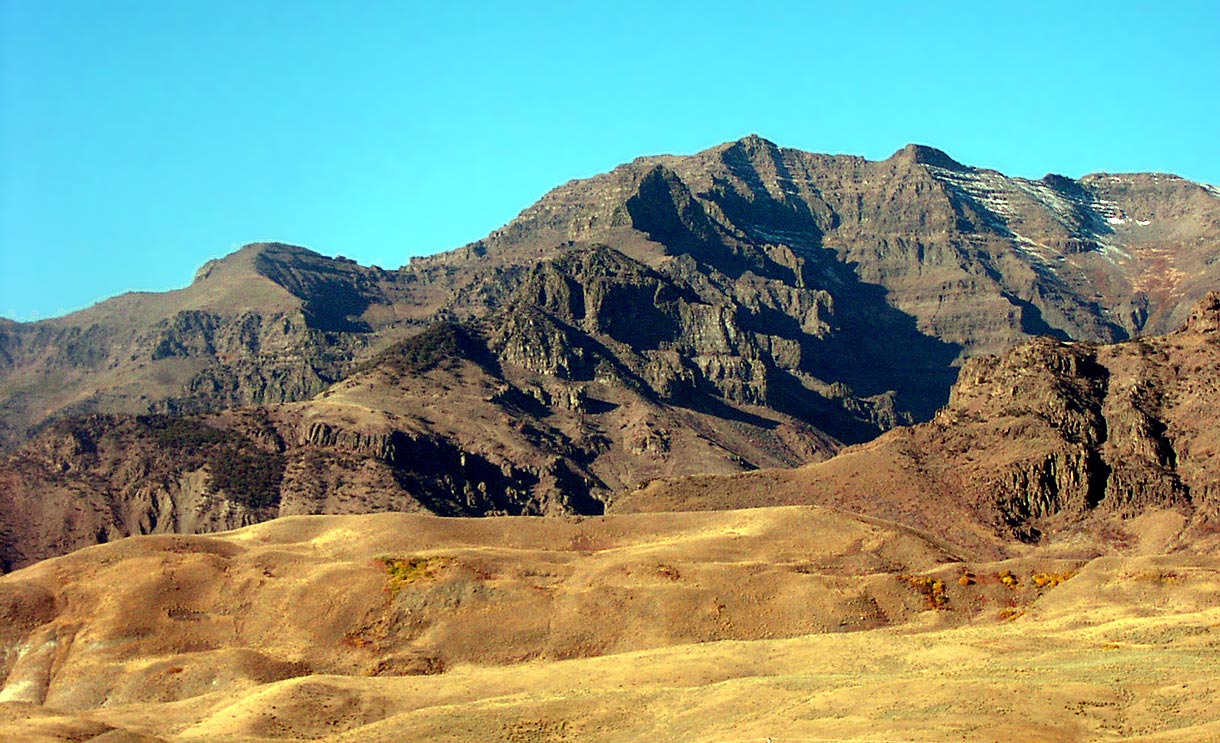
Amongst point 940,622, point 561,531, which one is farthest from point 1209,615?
point 561,531

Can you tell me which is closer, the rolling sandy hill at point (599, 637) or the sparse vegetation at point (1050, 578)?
the rolling sandy hill at point (599, 637)

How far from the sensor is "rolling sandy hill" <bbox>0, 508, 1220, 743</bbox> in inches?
4200

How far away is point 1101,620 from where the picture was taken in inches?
5453

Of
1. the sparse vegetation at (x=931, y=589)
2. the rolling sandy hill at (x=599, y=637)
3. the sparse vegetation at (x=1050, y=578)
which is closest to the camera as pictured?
the rolling sandy hill at (x=599, y=637)

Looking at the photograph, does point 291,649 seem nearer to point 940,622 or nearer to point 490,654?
point 490,654

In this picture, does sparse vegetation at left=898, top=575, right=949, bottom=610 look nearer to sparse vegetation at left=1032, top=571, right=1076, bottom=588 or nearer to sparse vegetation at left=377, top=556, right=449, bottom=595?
sparse vegetation at left=1032, top=571, right=1076, bottom=588

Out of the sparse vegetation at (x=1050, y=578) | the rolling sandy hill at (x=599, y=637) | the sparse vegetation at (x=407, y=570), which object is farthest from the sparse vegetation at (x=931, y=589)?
the sparse vegetation at (x=407, y=570)

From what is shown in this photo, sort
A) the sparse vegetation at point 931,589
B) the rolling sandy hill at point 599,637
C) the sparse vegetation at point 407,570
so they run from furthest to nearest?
the sparse vegetation at point 407,570 → the sparse vegetation at point 931,589 → the rolling sandy hill at point 599,637

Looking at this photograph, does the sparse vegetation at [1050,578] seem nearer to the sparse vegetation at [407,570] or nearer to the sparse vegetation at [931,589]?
the sparse vegetation at [931,589]

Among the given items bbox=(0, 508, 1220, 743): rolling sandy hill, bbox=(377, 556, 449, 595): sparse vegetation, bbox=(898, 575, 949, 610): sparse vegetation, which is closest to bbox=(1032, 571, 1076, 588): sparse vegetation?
bbox=(0, 508, 1220, 743): rolling sandy hill

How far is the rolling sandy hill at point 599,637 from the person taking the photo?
107 meters

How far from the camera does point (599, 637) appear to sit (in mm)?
143625

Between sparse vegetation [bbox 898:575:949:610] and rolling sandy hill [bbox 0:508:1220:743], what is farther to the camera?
sparse vegetation [bbox 898:575:949:610]

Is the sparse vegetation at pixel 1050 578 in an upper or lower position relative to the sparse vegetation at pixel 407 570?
lower
